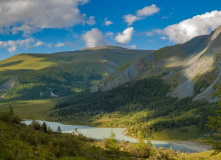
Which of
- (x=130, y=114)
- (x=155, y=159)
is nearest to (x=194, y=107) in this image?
(x=130, y=114)

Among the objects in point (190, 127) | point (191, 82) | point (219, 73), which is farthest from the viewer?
point (191, 82)

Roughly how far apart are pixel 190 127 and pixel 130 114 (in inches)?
2908

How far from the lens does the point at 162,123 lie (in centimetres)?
13950

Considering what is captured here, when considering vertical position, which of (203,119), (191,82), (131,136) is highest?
(191,82)

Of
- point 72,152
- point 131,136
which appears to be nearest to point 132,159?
point 72,152

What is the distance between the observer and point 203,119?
128875 millimetres

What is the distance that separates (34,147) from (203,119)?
5028 inches

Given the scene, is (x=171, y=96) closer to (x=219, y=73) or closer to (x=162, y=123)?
(x=219, y=73)

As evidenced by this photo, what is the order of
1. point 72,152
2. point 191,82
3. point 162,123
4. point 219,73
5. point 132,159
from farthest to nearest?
point 191,82 → point 219,73 → point 162,123 → point 132,159 → point 72,152

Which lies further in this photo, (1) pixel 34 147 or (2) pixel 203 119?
(2) pixel 203 119

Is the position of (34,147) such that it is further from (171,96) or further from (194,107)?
(171,96)

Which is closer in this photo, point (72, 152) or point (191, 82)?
point (72, 152)

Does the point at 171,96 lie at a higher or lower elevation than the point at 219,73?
lower

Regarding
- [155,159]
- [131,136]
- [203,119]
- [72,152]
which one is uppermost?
[72,152]
